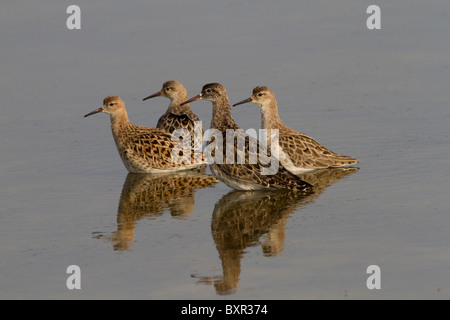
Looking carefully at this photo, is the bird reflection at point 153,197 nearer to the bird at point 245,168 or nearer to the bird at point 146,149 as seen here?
the bird at point 146,149

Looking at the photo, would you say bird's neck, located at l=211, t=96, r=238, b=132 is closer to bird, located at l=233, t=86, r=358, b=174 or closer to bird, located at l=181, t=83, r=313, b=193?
bird, located at l=181, t=83, r=313, b=193

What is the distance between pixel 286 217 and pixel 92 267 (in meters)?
2.60

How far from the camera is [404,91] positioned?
16.4 meters

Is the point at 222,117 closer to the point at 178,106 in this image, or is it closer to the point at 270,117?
the point at 270,117

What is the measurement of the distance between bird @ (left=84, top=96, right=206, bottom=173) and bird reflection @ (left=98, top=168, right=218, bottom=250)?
0.13 m

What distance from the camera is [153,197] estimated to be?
1210 cm

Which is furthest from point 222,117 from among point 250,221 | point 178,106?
point 250,221

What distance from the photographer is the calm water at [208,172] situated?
29.6ft

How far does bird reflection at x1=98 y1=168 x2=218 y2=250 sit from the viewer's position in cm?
1061

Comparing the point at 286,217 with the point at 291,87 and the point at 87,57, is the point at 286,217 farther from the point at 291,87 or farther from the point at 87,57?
the point at 87,57

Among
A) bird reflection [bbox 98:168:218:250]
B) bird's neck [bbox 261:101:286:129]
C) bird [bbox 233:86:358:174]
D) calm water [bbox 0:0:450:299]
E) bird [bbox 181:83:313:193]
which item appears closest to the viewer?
calm water [bbox 0:0:450:299]

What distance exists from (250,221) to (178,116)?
169 inches

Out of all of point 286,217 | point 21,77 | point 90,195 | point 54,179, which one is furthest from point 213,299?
point 21,77

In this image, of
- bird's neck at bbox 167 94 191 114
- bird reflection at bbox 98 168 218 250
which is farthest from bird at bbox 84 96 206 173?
bird's neck at bbox 167 94 191 114
